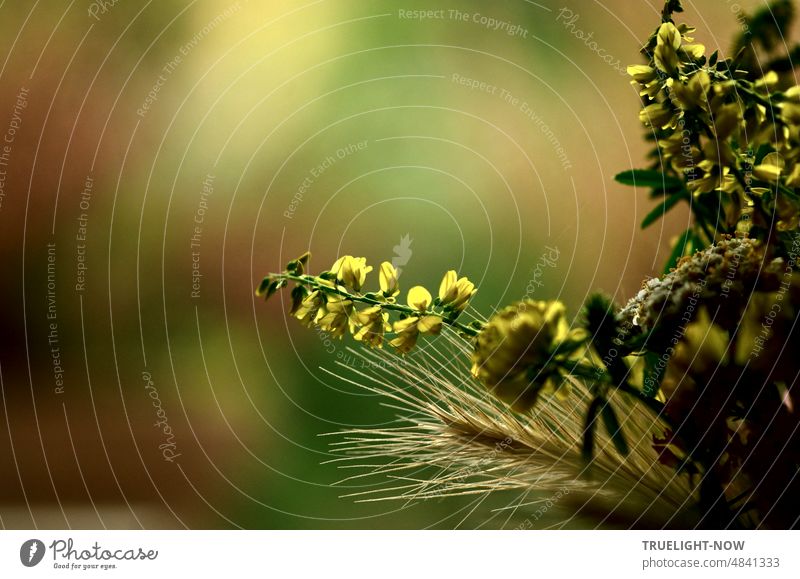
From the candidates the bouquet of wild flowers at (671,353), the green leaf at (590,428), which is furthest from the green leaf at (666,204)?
the green leaf at (590,428)

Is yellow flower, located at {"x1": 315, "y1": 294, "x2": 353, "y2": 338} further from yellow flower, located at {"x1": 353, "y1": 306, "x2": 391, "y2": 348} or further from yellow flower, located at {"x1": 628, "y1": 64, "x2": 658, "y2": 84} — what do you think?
yellow flower, located at {"x1": 628, "y1": 64, "x2": 658, "y2": 84}

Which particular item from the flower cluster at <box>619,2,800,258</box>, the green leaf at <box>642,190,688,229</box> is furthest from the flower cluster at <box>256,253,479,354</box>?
the green leaf at <box>642,190,688,229</box>

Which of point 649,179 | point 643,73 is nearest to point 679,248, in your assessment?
point 649,179

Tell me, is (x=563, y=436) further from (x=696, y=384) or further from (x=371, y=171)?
(x=371, y=171)

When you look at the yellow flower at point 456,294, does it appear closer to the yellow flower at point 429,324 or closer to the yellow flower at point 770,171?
the yellow flower at point 429,324

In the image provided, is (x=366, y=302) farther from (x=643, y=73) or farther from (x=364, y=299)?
(x=643, y=73)
